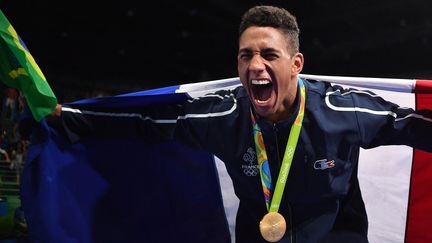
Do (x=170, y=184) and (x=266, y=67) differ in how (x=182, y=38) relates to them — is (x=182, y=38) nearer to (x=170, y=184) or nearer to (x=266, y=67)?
(x=170, y=184)

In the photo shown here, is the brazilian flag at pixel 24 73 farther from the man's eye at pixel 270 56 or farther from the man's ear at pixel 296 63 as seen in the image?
the man's ear at pixel 296 63

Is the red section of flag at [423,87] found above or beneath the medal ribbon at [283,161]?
above

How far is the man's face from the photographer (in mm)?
1678

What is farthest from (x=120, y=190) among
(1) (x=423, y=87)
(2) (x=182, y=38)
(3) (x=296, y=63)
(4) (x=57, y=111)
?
(2) (x=182, y=38)

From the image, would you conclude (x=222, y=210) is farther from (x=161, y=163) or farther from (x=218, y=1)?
(x=218, y=1)

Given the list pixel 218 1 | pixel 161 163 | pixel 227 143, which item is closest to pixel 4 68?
pixel 161 163

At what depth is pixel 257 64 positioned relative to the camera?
1.66m

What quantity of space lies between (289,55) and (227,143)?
1.54 ft

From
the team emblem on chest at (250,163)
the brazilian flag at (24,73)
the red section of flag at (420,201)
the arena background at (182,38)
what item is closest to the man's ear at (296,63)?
the team emblem on chest at (250,163)

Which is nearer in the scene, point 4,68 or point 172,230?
point 4,68

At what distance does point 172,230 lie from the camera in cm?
215

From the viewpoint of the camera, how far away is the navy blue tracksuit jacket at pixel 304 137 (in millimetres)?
1710

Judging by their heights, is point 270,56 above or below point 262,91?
above

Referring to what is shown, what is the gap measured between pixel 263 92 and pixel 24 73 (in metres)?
0.99
